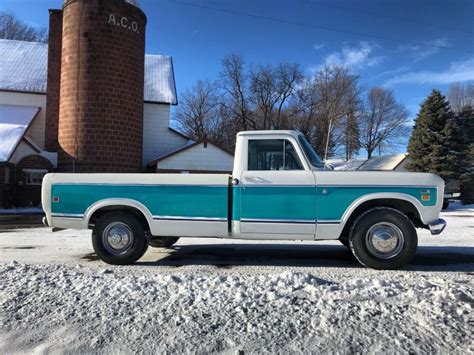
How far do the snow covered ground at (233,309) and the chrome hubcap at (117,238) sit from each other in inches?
16.2

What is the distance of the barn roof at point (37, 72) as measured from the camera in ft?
99.5

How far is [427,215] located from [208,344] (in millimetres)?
4279

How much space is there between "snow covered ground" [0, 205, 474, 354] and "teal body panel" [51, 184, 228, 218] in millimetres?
919

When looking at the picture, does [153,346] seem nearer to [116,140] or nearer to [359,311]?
[359,311]

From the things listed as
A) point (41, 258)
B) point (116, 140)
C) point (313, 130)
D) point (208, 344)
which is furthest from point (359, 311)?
point (313, 130)

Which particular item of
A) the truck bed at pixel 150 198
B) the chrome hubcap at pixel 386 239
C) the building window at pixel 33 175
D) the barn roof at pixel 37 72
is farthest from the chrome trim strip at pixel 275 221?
the barn roof at pixel 37 72

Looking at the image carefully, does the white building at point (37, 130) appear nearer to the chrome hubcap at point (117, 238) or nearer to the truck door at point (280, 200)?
the chrome hubcap at point (117, 238)

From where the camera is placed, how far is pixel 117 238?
23.8 ft

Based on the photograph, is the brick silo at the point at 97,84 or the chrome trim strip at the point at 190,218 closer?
the chrome trim strip at the point at 190,218

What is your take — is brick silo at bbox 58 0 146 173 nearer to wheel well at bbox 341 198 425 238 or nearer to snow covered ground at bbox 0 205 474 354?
snow covered ground at bbox 0 205 474 354

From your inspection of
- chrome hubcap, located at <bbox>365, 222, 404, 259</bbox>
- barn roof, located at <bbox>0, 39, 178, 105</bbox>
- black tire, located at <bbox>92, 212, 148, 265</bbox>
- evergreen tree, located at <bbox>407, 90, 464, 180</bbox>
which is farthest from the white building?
chrome hubcap, located at <bbox>365, 222, 404, 259</bbox>

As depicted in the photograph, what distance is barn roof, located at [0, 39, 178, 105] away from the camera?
30.3m

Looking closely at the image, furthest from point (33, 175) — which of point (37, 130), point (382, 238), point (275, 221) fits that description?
point (382, 238)

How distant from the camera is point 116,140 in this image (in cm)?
2472
